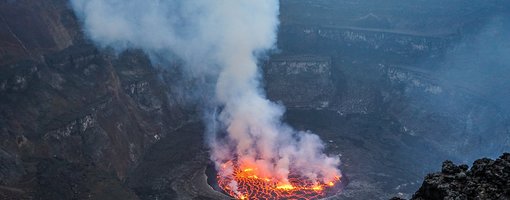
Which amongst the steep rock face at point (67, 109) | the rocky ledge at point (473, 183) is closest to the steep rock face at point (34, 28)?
the steep rock face at point (67, 109)

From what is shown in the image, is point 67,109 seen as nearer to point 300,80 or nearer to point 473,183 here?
point 300,80

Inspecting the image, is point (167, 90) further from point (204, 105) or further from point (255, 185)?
point (255, 185)

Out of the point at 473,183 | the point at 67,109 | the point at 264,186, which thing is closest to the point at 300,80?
the point at 264,186

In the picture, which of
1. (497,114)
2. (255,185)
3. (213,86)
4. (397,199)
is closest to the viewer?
(397,199)

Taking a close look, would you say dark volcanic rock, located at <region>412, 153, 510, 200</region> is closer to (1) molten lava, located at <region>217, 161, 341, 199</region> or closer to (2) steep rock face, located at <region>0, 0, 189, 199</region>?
(2) steep rock face, located at <region>0, 0, 189, 199</region>

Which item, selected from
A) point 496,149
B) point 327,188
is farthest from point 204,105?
point 496,149

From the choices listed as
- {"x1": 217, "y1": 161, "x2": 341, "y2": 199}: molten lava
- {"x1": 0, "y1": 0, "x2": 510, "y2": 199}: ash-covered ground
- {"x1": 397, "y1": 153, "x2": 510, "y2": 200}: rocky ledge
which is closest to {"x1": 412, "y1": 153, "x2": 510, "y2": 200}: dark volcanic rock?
{"x1": 397, "y1": 153, "x2": 510, "y2": 200}: rocky ledge

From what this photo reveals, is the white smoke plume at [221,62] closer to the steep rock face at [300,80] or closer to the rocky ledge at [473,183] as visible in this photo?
the steep rock face at [300,80]
